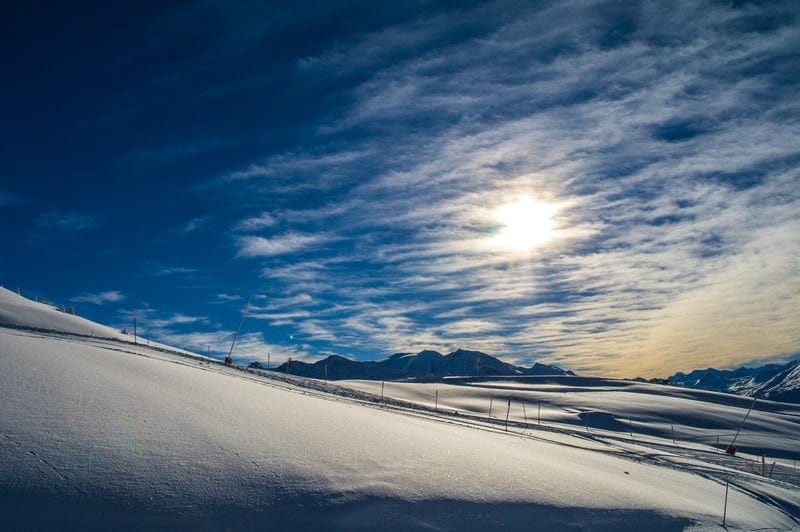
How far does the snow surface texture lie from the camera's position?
4.01 metres

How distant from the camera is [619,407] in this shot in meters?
37.8

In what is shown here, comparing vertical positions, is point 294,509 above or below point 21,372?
below

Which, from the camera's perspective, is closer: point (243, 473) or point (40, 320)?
point (243, 473)

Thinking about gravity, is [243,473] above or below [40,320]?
below

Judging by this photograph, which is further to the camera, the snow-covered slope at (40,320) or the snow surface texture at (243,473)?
the snow-covered slope at (40,320)

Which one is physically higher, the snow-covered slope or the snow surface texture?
the snow-covered slope

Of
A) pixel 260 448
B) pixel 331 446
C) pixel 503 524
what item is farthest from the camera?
pixel 331 446

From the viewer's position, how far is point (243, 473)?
479 cm

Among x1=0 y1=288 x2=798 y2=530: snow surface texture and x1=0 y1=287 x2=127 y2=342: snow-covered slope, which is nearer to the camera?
x1=0 y1=288 x2=798 y2=530: snow surface texture

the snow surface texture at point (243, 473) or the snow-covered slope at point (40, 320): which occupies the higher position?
the snow-covered slope at point (40, 320)

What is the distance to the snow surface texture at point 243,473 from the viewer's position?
158 inches

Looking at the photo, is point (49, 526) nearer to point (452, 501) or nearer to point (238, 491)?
point (238, 491)

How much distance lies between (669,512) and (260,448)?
4.79m

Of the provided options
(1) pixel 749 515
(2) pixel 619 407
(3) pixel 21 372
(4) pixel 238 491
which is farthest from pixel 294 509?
(2) pixel 619 407
